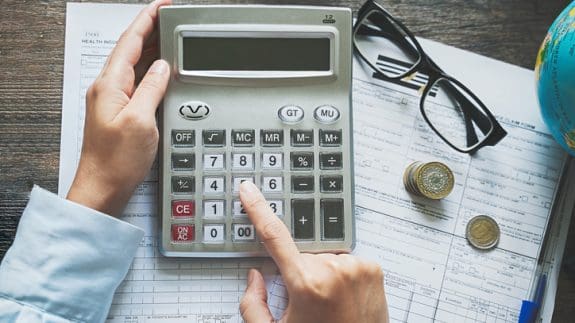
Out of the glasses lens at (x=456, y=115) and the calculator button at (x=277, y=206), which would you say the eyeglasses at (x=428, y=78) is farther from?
the calculator button at (x=277, y=206)

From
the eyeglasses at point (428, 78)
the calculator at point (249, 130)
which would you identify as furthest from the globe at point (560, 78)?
the calculator at point (249, 130)

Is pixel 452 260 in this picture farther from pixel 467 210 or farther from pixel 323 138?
pixel 323 138

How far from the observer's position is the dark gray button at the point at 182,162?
0.55 metres

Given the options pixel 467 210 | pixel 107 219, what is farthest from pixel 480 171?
pixel 107 219

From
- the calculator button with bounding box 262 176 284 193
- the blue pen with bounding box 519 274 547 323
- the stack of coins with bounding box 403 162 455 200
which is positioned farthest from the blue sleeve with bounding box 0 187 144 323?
the blue pen with bounding box 519 274 547 323

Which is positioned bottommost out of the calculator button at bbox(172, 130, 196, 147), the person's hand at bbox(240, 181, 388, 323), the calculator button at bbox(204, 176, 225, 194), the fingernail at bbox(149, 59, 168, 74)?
the person's hand at bbox(240, 181, 388, 323)

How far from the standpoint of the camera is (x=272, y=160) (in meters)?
0.56

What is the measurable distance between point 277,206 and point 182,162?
9 cm

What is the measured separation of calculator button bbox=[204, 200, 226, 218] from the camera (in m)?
0.55

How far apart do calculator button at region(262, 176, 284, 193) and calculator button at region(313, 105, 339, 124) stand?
0.06 metres

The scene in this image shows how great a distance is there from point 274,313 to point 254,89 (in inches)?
8.0

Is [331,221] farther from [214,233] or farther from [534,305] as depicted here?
[534,305]

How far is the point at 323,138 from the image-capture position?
1.84ft

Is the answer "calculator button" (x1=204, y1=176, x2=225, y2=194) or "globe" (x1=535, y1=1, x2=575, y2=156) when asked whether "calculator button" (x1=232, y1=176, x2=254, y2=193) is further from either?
"globe" (x1=535, y1=1, x2=575, y2=156)
